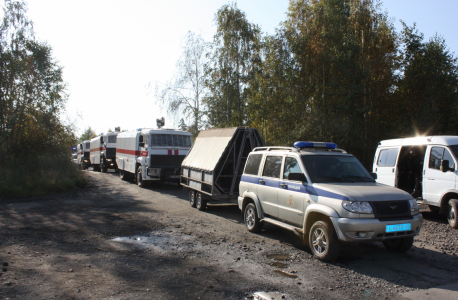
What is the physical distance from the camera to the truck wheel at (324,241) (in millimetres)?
5633

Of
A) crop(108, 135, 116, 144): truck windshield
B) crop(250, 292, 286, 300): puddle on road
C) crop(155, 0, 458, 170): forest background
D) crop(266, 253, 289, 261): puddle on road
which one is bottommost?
crop(266, 253, 289, 261): puddle on road

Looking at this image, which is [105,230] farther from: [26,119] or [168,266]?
[26,119]

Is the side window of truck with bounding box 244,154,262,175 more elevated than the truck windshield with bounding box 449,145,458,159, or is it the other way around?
the truck windshield with bounding box 449,145,458,159

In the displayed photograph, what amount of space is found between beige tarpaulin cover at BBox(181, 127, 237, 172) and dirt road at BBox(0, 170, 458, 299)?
6.19 feet

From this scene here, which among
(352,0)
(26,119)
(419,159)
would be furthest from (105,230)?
(352,0)

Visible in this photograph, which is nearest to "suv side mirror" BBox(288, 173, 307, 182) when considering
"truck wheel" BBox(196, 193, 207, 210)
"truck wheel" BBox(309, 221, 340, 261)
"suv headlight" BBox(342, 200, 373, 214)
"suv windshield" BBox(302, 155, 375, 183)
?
"suv windshield" BBox(302, 155, 375, 183)

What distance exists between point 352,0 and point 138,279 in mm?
28046

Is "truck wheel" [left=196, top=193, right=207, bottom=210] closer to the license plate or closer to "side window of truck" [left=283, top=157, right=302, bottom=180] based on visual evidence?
"side window of truck" [left=283, top=157, right=302, bottom=180]

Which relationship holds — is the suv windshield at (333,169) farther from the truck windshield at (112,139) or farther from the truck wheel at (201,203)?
the truck windshield at (112,139)

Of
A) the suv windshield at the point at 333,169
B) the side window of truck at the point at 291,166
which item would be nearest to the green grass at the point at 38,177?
the side window of truck at the point at 291,166

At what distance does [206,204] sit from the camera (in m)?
11.4

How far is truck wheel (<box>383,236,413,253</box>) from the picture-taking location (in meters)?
6.23

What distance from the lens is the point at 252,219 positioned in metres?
8.02

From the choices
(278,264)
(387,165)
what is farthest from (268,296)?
(387,165)
